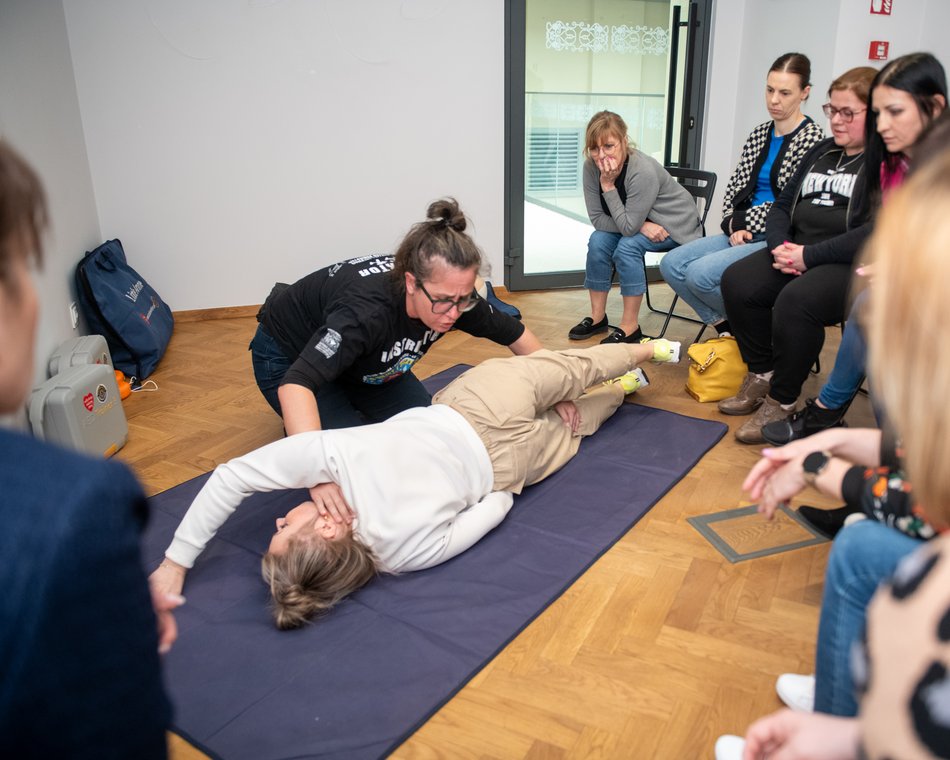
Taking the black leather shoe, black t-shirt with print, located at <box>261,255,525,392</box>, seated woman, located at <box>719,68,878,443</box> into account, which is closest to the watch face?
the black leather shoe

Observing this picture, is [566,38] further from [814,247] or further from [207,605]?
[207,605]

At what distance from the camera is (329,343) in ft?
6.81

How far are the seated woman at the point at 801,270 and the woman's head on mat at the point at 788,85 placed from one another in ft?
1.37

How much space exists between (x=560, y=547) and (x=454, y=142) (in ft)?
10.7

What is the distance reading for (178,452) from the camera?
2744 mm

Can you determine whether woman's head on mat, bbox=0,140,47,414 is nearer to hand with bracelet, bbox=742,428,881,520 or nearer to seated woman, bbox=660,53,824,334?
hand with bracelet, bbox=742,428,881,520

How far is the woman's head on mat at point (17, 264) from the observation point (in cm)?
63

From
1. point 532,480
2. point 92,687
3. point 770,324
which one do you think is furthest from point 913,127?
point 92,687

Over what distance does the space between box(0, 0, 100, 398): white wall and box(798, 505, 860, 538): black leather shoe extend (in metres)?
2.70

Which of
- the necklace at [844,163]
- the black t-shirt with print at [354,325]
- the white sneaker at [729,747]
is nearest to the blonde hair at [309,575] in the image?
A: the black t-shirt with print at [354,325]

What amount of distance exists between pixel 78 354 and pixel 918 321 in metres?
2.95

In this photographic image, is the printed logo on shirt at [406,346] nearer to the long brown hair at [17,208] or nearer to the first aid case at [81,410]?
the first aid case at [81,410]

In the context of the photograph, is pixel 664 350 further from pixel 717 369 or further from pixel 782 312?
pixel 782 312

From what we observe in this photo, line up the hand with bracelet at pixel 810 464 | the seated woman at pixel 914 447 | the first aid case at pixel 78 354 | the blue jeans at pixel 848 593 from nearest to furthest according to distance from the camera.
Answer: the seated woman at pixel 914 447
the blue jeans at pixel 848 593
the hand with bracelet at pixel 810 464
the first aid case at pixel 78 354
